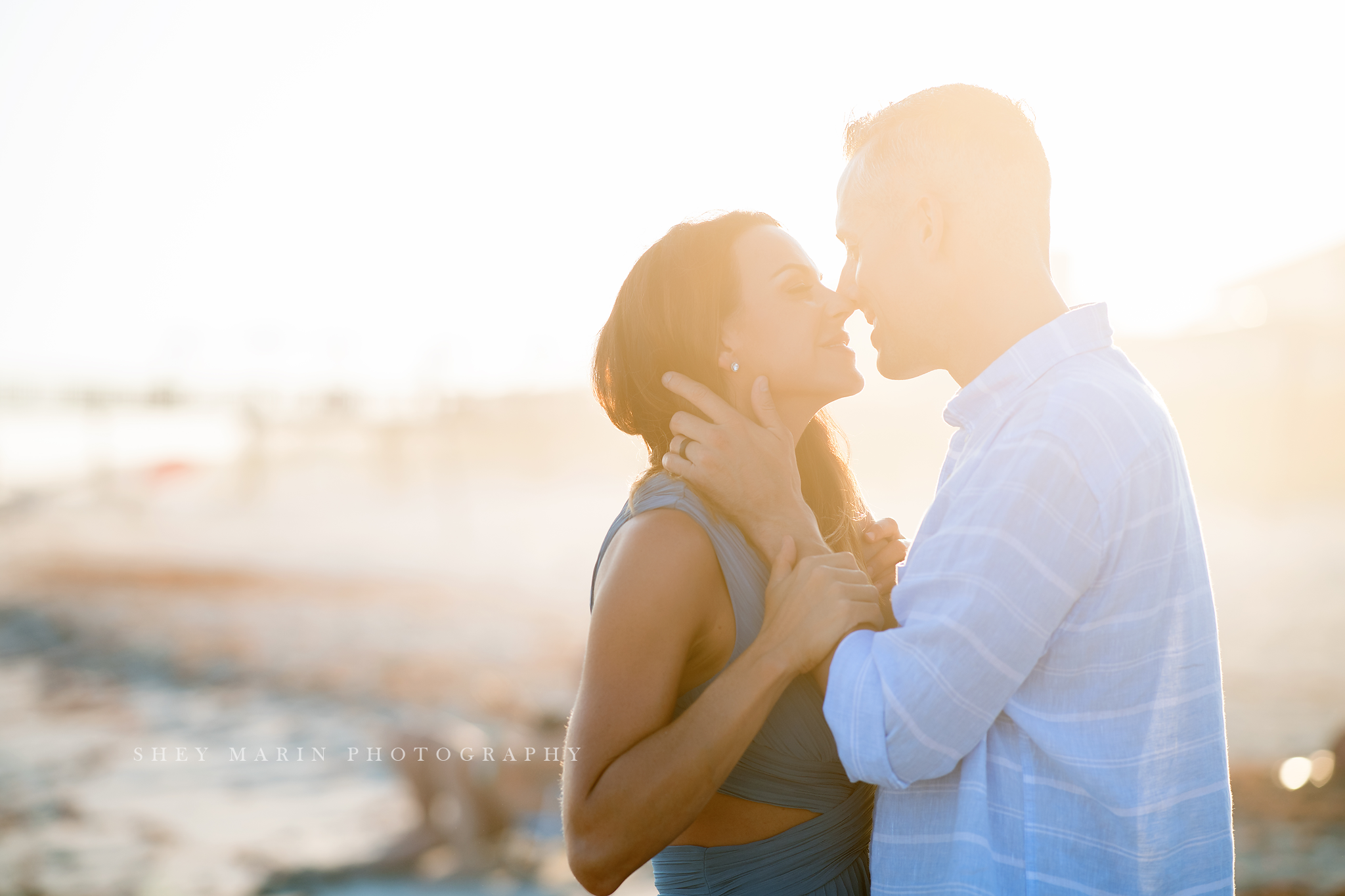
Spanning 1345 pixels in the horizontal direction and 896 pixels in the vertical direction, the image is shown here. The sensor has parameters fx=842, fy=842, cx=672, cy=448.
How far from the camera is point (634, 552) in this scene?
1931mm

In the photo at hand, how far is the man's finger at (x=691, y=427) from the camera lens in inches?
83.4

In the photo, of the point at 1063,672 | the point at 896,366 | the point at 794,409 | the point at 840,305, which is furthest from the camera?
the point at 794,409

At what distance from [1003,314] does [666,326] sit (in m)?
0.89

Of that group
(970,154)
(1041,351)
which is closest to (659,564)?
(1041,351)

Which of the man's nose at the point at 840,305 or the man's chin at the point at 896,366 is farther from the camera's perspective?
the man's nose at the point at 840,305

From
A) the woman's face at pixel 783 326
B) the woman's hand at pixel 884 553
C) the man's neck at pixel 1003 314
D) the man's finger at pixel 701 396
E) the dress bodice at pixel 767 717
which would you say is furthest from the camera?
the woman's hand at pixel 884 553

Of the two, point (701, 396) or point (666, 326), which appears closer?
point (701, 396)

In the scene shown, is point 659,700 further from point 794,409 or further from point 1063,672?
point 794,409

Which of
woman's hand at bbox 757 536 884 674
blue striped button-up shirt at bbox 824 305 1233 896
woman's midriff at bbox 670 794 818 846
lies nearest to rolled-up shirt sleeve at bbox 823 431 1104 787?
blue striped button-up shirt at bbox 824 305 1233 896

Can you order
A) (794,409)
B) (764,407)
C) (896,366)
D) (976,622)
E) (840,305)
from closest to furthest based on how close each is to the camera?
(976,622) < (896,366) < (764,407) < (840,305) < (794,409)

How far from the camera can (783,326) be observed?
7.88 feet

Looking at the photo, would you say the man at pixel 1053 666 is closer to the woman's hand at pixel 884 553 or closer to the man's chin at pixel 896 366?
the man's chin at pixel 896 366

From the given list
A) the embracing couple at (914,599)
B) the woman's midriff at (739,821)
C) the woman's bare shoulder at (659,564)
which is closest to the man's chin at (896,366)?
the embracing couple at (914,599)

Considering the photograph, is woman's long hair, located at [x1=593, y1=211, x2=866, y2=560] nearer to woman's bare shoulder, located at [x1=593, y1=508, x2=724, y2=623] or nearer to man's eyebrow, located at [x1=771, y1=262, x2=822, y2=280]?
man's eyebrow, located at [x1=771, y1=262, x2=822, y2=280]
